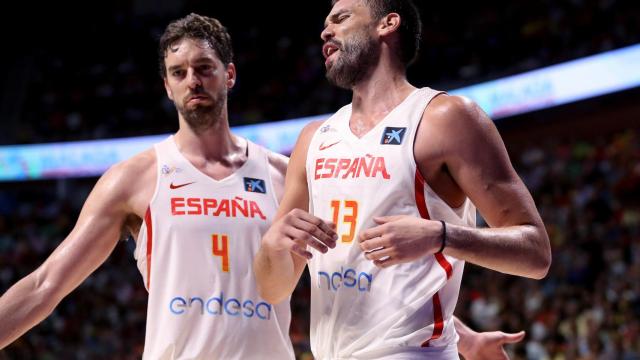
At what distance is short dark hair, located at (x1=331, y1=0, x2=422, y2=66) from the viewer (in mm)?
3121

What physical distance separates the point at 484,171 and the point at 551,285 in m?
8.58

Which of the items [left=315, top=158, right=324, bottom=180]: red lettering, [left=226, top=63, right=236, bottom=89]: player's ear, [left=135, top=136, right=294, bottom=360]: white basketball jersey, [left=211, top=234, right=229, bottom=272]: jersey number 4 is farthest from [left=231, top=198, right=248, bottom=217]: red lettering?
[left=315, top=158, right=324, bottom=180]: red lettering

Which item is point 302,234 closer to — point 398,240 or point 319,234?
point 319,234

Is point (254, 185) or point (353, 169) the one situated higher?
point (353, 169)

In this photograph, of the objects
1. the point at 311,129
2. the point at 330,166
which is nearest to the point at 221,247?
the point at 311,129

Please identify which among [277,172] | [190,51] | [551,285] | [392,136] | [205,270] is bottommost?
[551,285]

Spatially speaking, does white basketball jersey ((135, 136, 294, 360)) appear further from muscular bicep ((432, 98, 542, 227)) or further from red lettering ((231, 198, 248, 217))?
muscular bicep ((432, 98, 542, 227))

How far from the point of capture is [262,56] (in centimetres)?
1902

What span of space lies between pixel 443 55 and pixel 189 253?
12.9m

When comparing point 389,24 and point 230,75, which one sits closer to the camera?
point 389,24

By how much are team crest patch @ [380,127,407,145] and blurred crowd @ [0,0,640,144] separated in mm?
10253

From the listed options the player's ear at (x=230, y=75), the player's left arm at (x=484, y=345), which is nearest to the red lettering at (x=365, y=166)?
the player's left arm at (x=484, y=345)

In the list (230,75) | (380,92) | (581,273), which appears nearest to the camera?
(380,92)

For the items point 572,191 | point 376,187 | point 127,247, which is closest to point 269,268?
point 376,187
